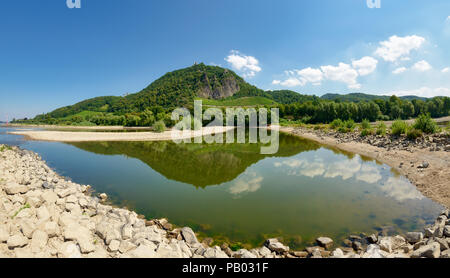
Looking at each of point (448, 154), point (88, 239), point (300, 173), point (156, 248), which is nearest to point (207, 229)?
point (156, 248)

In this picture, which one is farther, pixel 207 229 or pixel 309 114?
pixel 309 114

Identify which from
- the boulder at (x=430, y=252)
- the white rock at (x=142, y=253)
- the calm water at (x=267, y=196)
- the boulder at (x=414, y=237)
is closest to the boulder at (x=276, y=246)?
the calm water at (x=267, y=196)

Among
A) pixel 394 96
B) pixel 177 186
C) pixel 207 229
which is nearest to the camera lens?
pixel 207 229

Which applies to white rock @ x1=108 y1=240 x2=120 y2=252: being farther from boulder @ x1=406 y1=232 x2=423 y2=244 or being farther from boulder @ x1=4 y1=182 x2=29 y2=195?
boulder @ x1=406 y1=232 x2=423 y2=244

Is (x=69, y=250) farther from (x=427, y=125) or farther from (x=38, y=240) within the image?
(x=427, y=125)

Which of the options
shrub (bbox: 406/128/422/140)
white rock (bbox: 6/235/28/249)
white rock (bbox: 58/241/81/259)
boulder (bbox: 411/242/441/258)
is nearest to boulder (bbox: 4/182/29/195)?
white rock (bbox: 6/235/28/249)

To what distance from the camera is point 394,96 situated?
251 feet

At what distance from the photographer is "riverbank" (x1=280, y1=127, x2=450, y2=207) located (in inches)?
429

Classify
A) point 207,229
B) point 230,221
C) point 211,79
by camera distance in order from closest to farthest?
point 207,229, point 230,221, point 211,79

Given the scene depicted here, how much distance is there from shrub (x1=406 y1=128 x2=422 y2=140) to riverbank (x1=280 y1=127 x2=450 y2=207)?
0.52m
